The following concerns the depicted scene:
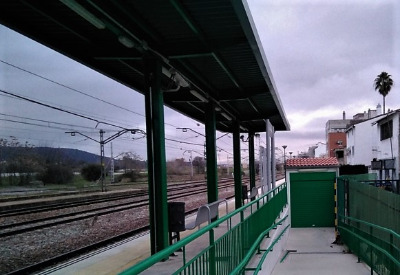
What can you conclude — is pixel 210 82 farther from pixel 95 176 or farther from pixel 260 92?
pixel 95 176

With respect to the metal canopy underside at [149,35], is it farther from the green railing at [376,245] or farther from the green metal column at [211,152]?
the green railing at [376,245]

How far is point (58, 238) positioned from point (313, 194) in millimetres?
9842

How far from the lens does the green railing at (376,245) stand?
6.99 metres

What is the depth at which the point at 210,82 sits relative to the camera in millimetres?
9164

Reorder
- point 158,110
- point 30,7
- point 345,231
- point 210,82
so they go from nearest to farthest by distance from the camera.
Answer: point 30,7
point 158,110
point 210,82
point 345,231

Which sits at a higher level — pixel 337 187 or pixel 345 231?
pixel 337 187

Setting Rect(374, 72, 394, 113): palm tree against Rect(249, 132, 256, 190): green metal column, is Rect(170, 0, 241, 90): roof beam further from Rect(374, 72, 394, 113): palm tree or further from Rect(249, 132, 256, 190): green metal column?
Rect(374, 72, 394, 113): palm tree

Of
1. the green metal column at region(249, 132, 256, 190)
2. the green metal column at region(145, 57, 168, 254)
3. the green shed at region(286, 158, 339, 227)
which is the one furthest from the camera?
the green metal column at region(249, 132, 256, 190)

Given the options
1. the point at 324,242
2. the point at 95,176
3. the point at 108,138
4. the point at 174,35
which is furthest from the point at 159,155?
the point at 95,176

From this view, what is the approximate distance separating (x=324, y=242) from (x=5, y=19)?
1219 centimetres

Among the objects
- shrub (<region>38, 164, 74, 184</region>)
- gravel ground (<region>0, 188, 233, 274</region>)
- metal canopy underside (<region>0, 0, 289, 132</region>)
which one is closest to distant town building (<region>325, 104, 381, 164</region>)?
shrub (<region>38, 164, 74, 184</region>)

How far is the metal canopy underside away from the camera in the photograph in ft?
15.7

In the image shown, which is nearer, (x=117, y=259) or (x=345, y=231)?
(x=117, y=259)

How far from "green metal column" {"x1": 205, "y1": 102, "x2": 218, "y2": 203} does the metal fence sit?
4.03 m
